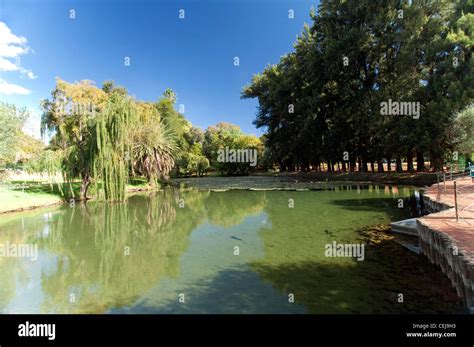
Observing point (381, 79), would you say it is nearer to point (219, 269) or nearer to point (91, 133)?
point (91, 133)

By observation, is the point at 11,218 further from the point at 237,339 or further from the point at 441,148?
the point at 441,148

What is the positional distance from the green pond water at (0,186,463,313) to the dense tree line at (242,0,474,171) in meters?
14.2

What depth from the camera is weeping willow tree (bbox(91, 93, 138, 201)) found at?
739 inches

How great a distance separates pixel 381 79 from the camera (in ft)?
96.1

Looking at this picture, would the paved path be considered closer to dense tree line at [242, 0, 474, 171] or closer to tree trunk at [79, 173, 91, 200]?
dense tree line at [242, 0, 474, 171]

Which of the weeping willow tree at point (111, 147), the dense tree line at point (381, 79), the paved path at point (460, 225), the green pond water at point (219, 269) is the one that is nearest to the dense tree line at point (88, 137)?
the weeping willow tree at point (111, 147)

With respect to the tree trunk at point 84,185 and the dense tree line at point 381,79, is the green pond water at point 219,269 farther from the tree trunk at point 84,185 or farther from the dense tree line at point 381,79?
the dense tree line at point 381,79

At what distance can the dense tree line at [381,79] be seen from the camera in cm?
2294

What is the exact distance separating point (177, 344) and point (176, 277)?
326 cm

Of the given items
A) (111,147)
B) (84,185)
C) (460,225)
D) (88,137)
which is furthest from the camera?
(84,185)

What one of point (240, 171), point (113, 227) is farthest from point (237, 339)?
point (240, 171)

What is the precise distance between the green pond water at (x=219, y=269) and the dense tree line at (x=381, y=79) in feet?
46.7

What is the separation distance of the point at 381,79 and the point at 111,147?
84.6 feet

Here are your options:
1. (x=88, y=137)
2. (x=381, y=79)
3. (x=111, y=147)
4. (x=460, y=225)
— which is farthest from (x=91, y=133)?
(x=381, y=79)
